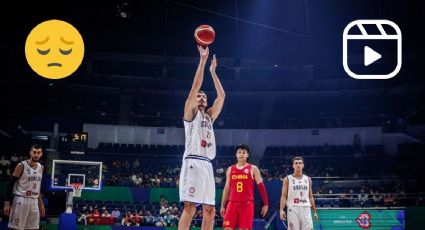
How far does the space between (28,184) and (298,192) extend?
217 inches

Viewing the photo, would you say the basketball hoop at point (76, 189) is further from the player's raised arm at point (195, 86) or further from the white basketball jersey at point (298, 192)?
the player's raised arm at point (195, 86)

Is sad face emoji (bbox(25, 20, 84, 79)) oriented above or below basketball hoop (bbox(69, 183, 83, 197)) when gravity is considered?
above

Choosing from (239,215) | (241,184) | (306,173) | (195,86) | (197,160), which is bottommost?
(239,215)

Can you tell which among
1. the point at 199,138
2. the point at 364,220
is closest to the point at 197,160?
the point at 199,138

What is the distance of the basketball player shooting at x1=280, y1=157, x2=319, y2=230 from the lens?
9821 millimetres

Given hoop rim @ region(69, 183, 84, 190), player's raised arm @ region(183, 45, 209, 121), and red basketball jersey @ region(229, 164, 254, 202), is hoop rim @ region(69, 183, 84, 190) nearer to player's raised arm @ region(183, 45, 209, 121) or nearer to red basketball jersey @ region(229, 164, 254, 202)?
red basketball jersey @ region(229, 164, 254, 202)

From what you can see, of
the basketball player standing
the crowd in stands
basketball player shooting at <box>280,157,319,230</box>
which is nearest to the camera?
the basketball player standing

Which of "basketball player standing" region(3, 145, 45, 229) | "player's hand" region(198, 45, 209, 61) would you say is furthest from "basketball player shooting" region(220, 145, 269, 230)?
"basketball player standing" region(3, 145, 45, 229)

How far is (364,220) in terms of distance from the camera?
16.0 meters

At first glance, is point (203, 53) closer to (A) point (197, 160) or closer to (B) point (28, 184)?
(A) point (197, 160)

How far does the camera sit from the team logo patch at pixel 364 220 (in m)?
16.0

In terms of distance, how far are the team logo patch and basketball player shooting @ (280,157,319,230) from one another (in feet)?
22.5

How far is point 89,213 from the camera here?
18969 millimetres

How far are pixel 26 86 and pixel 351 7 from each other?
69.6 feet
